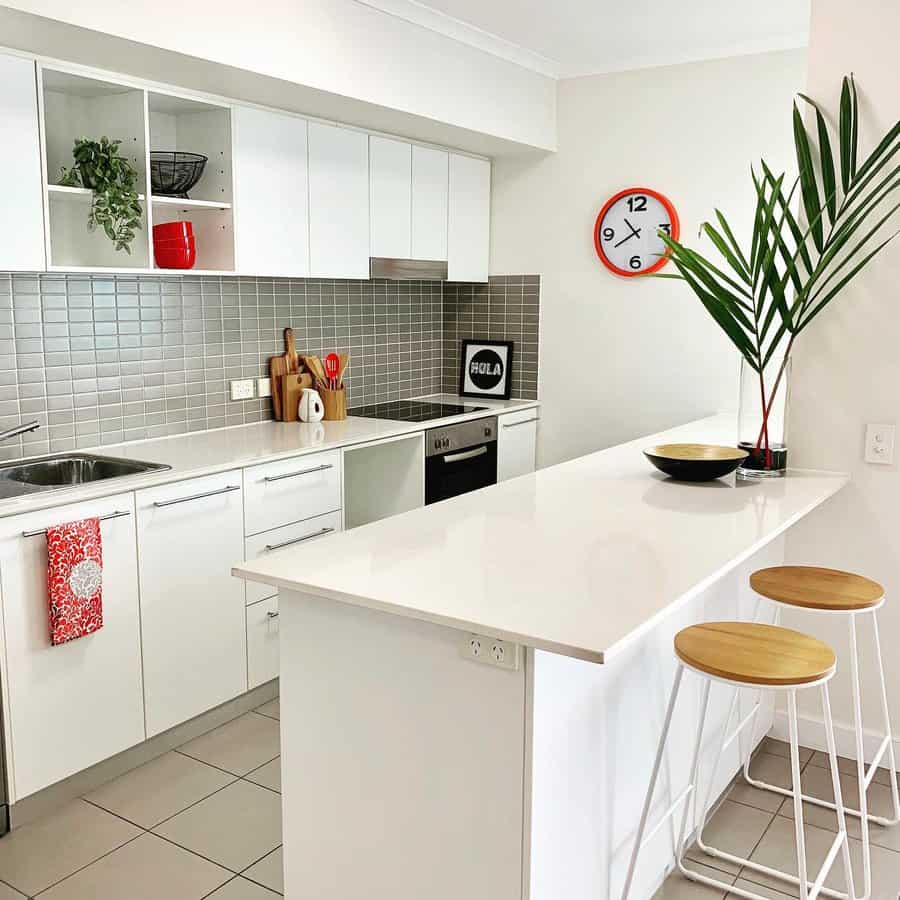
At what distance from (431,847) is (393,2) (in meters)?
3.08

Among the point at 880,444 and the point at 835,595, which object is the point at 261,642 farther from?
the point at 880,444

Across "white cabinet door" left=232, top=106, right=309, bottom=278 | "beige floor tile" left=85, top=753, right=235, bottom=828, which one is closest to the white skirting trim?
"beige floor tile" left=85, top=753, right=235, bottom=828

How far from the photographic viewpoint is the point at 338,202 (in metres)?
4.07

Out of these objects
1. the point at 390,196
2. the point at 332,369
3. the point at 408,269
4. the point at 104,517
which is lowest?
the point at 104,517

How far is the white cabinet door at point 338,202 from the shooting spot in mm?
3953

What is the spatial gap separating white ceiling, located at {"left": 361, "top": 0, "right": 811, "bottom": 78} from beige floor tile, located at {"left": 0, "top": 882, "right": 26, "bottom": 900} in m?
3.15

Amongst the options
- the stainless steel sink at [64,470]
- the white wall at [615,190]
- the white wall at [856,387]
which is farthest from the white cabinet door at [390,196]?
the white wall at [856,387]

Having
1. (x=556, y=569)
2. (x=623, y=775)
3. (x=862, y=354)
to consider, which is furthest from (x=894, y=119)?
(x=623, y=775)

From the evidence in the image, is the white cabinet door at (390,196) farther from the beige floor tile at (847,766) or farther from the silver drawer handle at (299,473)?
the beige floor tile at (847,766)

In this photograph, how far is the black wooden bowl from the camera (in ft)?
9.35

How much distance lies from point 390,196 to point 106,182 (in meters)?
1.52

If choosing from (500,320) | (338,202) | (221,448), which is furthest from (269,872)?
(500,320)

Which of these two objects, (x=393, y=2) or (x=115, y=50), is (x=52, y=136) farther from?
(x=393, y=2)

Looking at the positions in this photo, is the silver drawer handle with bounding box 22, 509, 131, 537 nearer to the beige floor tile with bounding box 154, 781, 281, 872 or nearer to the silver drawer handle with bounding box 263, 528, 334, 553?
the silver drawer handle with bounding box 263, 528, 334, 553
